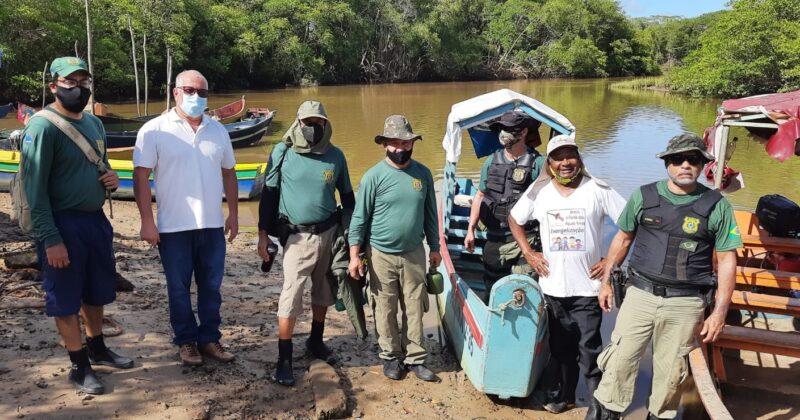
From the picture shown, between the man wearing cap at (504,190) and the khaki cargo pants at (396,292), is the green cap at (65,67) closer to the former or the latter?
the khaki cargo pants at (396,292)

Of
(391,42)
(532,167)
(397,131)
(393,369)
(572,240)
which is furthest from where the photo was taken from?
(391,42)

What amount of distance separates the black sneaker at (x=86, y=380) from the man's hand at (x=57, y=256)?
706 millimetres

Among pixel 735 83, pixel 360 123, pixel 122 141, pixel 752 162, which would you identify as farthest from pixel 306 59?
pixel 752 162

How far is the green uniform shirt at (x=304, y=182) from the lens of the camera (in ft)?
12.4

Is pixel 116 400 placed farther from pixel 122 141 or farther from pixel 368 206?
pixel 122 141

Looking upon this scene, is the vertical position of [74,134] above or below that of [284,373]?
above

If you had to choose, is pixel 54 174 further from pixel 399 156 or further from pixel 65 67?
pixel 399 156

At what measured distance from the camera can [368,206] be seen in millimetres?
3924

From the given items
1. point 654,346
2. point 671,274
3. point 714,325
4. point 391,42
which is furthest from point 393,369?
point 391,42

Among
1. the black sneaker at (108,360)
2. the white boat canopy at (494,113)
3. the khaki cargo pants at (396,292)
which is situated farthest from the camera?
the white boat canopy at (494,113)

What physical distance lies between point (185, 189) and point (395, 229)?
1.37 meters

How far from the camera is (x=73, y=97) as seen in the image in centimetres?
328

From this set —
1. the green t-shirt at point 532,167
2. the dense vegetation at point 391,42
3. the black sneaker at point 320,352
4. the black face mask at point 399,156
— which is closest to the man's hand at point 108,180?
the black face mask at point 399,156

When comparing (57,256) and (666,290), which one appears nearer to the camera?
(57,256)
